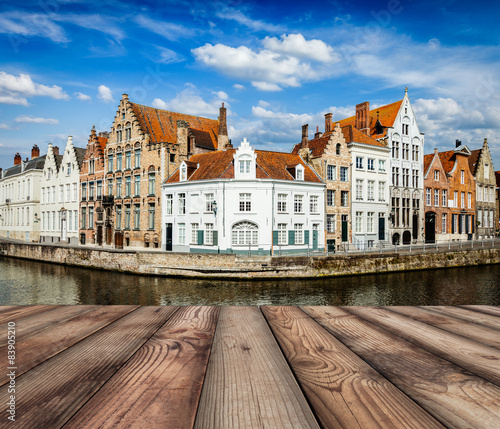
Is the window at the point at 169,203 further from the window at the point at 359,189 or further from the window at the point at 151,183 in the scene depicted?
the window at the point at 359,189

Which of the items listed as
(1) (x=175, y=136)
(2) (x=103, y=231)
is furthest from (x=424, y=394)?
(2) (x=103, y=231)

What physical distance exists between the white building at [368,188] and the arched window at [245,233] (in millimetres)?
11538

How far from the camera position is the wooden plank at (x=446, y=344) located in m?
1.54

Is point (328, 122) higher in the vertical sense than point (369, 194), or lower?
higher

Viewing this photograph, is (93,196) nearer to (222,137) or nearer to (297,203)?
(222,137)

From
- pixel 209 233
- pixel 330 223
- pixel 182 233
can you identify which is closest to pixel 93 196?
pixel 182 233

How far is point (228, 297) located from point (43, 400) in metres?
19.1

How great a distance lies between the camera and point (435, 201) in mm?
43562

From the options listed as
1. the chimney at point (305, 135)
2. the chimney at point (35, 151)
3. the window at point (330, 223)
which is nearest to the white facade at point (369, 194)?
the window at point (330, 223)

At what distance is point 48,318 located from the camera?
2307mm

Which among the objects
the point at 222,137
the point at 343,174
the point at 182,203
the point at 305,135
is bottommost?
the point at 182,203

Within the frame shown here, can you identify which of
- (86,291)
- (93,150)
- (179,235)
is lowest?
(86,291)

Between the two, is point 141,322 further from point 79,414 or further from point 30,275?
point 30,275

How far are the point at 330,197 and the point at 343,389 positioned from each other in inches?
1349
